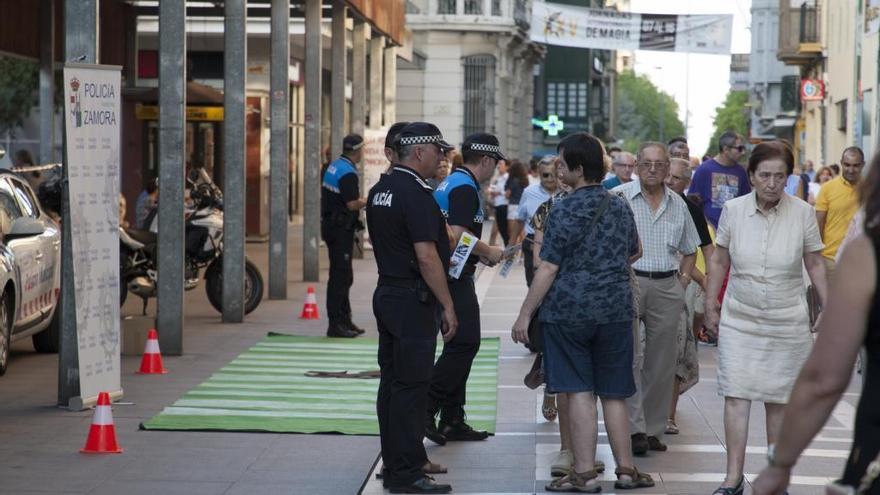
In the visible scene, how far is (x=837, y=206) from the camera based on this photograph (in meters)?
13.3

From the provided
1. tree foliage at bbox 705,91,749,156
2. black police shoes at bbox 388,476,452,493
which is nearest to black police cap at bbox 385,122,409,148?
black police shoes at bbox 388,476,452,493

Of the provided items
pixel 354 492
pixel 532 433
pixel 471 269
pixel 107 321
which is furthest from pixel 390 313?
pixel 107 321

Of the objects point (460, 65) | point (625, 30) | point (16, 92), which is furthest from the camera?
point (460, 65)

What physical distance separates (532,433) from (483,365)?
3829 mm

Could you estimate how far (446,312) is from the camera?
8359 mm

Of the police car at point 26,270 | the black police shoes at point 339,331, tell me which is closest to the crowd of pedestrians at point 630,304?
the police car at point 26,270

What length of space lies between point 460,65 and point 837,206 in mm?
44220

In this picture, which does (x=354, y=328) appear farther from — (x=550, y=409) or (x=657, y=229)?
(x=657, y=229)

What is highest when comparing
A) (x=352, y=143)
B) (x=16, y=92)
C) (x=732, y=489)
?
(x=16, y=92)

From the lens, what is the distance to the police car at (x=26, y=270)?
12898 millimetres

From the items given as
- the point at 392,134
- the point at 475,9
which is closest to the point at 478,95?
the point at 475,9

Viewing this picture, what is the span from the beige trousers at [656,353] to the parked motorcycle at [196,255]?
810 centimetres

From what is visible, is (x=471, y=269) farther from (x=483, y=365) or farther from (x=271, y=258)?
(x=271, y=258)

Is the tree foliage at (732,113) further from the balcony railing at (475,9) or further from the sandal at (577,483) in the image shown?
the sandal at (577,483)
